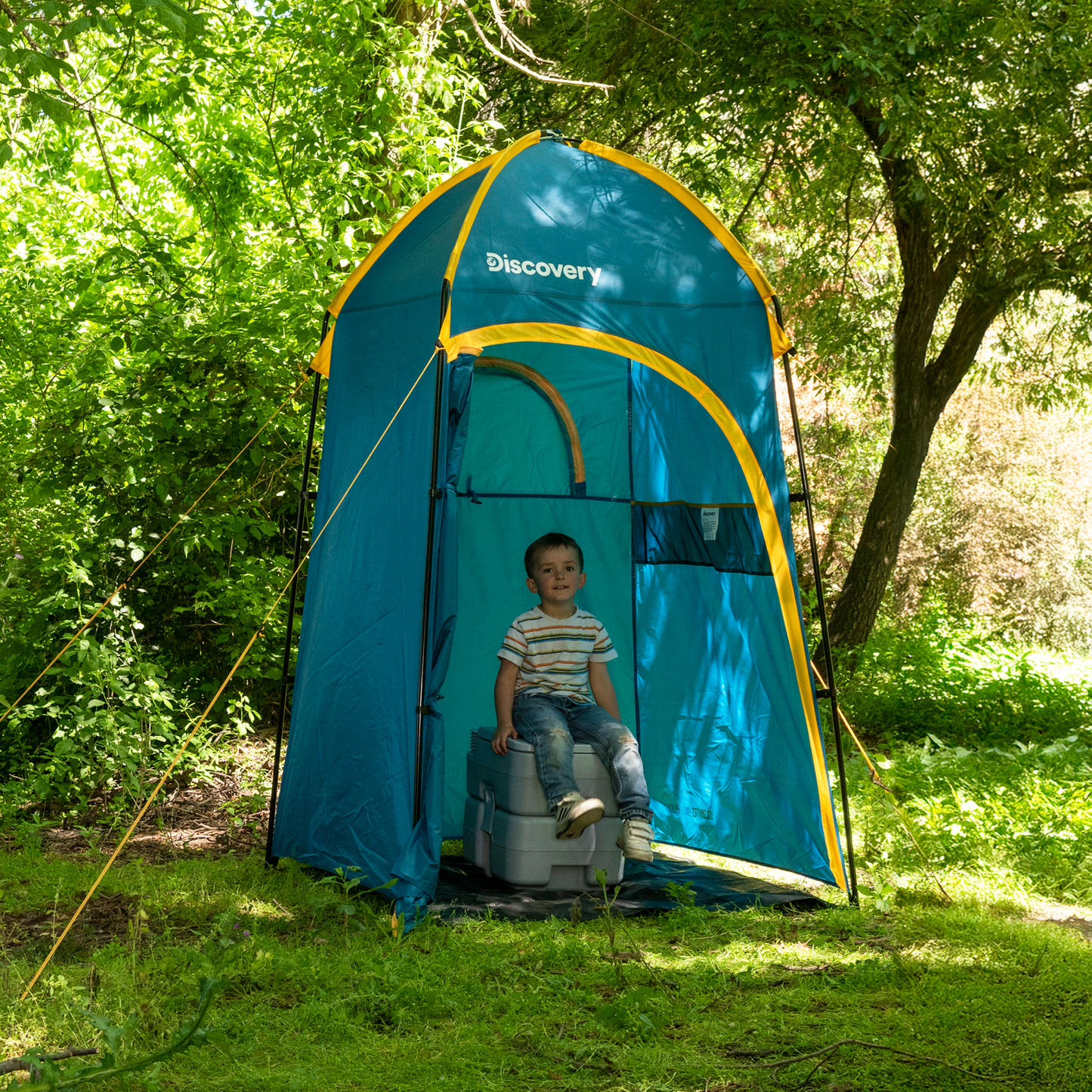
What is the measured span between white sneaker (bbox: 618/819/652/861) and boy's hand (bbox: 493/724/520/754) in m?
0.54

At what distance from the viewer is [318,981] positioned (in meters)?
3.22

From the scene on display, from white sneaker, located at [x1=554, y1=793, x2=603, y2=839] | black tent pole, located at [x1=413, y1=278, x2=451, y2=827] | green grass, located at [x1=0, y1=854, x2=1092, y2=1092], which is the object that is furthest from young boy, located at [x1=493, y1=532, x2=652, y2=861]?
black tent pole, located at [x1=413, y1=278, x2=451, y2=827]

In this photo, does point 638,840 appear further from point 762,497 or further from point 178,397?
point 178,397

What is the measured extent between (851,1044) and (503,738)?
179 centimetres

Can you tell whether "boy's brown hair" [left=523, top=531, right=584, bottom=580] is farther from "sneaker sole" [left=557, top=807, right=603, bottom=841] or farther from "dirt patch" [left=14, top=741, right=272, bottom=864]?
"dirt patch" [left=14, top=741, right=272, bottom=864]

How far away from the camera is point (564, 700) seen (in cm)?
457

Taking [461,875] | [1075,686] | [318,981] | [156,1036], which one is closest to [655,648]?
[461,875]

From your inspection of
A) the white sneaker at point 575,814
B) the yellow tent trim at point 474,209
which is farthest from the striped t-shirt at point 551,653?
the yellow tent trim at point 474,209

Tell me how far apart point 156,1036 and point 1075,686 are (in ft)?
25.1

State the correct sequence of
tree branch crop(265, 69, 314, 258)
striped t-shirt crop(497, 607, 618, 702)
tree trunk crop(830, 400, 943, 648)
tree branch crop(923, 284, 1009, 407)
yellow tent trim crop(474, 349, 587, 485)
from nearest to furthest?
1. striped t-shirt crop(497, 607, 618, 702)
2. yellow tent trim crop(474, 349, 587, 485)
3. tree branch crop(265, 69, 314, 258)
4. tree branch crop(923, 284, 1009, 407)
5. tree trunk crop(830, 400, 943, 648)

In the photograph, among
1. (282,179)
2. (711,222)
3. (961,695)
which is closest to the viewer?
(711,222)

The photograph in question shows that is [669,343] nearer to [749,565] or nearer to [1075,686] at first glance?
[749,565]

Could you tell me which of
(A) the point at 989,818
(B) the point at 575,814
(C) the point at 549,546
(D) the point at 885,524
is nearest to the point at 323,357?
(C) the point at 549,546

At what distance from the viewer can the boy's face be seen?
4660 millimetres
